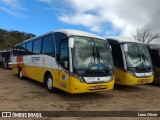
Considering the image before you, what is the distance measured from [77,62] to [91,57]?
2.49 ft

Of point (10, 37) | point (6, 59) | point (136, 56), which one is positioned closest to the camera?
point (136, 56)

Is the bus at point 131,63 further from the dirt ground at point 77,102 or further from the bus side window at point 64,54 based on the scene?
the bus side window at point 64,54

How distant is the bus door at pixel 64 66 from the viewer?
9812 mm

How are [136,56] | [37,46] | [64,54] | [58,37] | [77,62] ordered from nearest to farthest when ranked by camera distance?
[77,62]
[64,54]
[58,37]
[136,56]
[37,46]

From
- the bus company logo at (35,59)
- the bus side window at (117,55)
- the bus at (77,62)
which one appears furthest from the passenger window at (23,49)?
the bus side window at (117,55)

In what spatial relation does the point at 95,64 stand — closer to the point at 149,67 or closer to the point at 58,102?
the point at 58,102

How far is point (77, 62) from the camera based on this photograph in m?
9.59

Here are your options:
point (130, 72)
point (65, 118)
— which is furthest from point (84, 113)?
point (130, 72)

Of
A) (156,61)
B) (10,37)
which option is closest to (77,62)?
(156,61)

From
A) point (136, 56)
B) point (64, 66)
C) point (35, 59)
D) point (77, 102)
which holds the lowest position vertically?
point (77, 102)

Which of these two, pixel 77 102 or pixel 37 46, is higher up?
pixel 37 46

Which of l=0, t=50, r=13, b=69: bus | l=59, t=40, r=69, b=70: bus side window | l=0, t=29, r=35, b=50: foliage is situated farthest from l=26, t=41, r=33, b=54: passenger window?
l=0, t=29, r=35, b=50: foliage

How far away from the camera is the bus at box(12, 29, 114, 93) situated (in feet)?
31.3

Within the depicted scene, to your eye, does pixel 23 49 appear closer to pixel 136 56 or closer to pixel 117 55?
pixel 117 55
